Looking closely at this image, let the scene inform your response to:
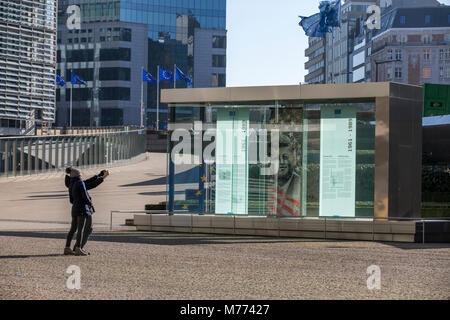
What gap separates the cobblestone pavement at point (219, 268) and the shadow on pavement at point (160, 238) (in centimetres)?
2

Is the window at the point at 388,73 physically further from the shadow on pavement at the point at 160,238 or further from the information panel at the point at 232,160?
the shadow on pavement at the point at 160,238

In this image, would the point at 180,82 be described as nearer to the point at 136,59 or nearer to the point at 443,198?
the point at 136,59

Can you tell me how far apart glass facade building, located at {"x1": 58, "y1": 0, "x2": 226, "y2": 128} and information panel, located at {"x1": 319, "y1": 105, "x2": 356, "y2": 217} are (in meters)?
94.6

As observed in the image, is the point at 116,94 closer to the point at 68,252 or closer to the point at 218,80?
the point at 218,80

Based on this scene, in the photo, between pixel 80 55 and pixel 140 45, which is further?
pixel 80 55

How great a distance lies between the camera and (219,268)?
40.7 feet

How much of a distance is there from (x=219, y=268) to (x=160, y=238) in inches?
225

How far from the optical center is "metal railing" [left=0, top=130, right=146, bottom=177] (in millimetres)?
45188

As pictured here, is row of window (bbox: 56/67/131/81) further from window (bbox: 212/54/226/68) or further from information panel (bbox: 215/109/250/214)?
information panel (bbox: 215/109/250/214)

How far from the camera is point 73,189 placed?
14539 millimetres

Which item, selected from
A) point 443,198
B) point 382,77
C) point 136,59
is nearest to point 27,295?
point 443,198

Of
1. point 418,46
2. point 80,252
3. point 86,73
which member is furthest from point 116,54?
point 80,252

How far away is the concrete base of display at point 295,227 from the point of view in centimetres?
1783
